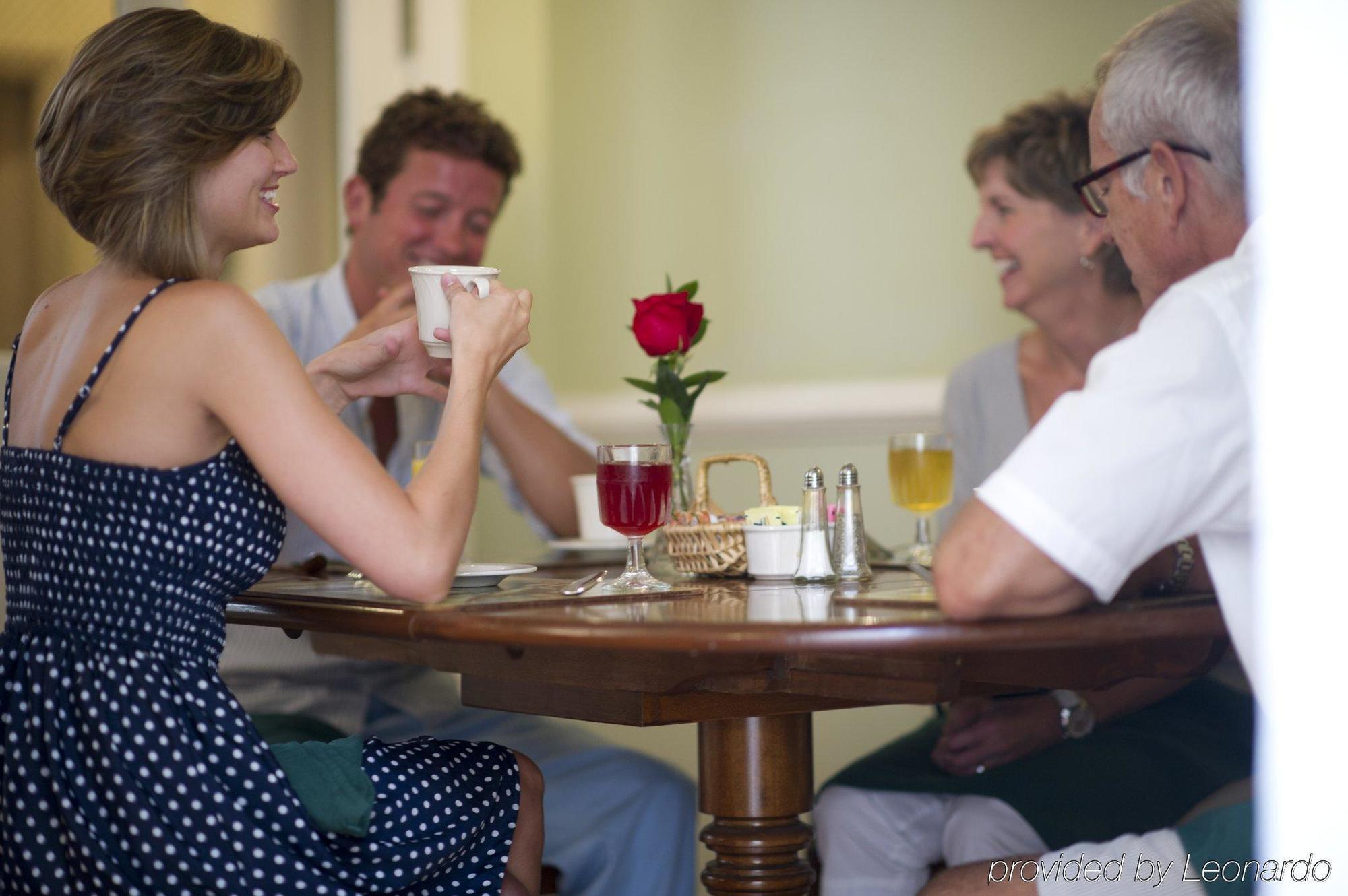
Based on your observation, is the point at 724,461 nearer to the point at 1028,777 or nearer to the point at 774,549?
the point at 774,549

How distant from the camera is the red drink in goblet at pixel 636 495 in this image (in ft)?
4.90

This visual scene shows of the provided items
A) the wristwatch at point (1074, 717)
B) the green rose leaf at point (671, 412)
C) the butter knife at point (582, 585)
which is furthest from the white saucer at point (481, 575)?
the wristwatch at point (1074, 717)

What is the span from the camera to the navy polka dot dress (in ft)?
3.99

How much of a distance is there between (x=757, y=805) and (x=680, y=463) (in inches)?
19.7

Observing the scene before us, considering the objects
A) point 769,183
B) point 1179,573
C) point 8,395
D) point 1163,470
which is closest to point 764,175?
point 769,183

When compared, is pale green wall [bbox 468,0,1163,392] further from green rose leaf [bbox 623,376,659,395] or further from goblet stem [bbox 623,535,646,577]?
goblet stem [bbox 623,535,646,577]

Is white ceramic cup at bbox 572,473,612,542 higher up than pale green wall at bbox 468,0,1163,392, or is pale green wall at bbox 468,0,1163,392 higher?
pale green wall at bbox 468,0,1163,392

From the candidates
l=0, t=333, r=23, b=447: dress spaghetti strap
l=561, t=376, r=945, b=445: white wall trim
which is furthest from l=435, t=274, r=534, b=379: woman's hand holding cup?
l=561, t=376, r=945, b=445: white wall trim

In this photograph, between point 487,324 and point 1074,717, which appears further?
point 1074,717

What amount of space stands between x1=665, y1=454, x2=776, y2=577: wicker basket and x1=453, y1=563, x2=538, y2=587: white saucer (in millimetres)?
182

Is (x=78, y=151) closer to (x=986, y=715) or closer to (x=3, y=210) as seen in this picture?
(x=986, y=715)

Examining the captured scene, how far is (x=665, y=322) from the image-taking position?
1.72m

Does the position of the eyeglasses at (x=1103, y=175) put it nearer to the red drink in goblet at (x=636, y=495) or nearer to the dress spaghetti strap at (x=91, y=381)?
the red drink in goblet at (x=636, y=495)

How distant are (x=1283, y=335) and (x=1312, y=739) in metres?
0.36
